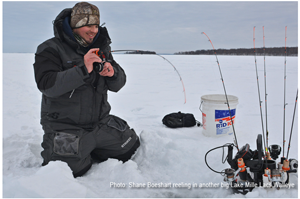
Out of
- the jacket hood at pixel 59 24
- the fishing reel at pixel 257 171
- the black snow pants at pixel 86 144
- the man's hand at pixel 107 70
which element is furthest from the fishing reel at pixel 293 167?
the jacket hood at pixel 59 24

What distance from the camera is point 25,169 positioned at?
2582 mm

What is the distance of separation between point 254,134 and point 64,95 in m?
2.59

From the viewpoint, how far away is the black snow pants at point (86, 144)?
256 cm

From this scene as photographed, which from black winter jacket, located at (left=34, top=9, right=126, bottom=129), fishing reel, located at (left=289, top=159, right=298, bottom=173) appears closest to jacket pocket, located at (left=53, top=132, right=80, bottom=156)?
A: black winter jacket, located at (left=34, top=9, right=126, bottom=129)

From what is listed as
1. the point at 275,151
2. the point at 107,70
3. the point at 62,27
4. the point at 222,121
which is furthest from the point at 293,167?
the point at 62,27

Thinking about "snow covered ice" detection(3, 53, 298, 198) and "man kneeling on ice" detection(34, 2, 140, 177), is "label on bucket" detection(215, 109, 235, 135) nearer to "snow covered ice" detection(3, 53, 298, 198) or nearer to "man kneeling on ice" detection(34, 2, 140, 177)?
"snow covered ice" detection(3, 53, 298, 198)

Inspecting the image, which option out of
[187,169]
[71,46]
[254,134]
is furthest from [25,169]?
[254,134]

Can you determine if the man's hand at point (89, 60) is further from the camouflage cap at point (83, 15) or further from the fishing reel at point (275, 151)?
the fishing reel at point (275, 151)

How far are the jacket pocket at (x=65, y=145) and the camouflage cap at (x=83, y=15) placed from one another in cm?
117

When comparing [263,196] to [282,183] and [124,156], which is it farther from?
[124,156]

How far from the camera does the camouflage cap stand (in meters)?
2.52

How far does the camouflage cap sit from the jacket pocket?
3.85 ft

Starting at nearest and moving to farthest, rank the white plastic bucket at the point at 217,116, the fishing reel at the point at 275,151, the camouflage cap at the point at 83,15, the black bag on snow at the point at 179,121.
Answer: the fishing reel at the point at 275,151 < the camouflage cap at the point at 83,15 < the white plastic bucket at the point at 217,116 < the black bag on snow at the point at 179,121

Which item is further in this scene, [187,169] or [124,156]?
[124,156]
